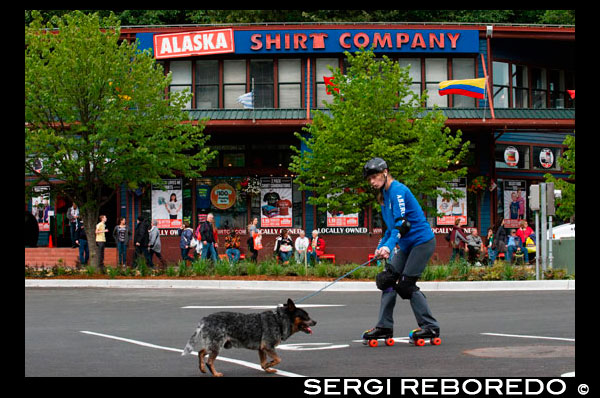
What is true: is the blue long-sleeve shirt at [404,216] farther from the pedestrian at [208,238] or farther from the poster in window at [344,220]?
the poster in window at [344,220]

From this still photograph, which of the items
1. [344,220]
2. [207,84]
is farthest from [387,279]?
[207,84]

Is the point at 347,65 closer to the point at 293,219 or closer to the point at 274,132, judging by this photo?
the point at 274,132

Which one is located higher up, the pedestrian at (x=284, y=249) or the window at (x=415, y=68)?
the window at (x=415, y=68)

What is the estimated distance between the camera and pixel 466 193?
A: 108 ft

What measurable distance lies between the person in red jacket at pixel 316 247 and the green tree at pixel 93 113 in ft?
17.5

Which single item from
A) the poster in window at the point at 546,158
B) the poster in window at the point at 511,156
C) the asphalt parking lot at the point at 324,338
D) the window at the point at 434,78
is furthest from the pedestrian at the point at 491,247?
the asphalt parking lot at the point at 324,338

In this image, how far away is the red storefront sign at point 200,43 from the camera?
105 ft

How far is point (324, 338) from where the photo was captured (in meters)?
10.4

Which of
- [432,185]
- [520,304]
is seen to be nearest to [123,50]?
[432,185]

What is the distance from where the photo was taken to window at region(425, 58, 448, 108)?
107 ft

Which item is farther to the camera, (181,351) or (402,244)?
(181,351)

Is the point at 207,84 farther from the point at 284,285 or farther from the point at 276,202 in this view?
the point at 284,285

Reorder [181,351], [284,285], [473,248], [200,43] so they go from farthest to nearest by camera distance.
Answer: [200,43]
[473,248]
[284,285]
[181,351]

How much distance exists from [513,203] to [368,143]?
417 inches
